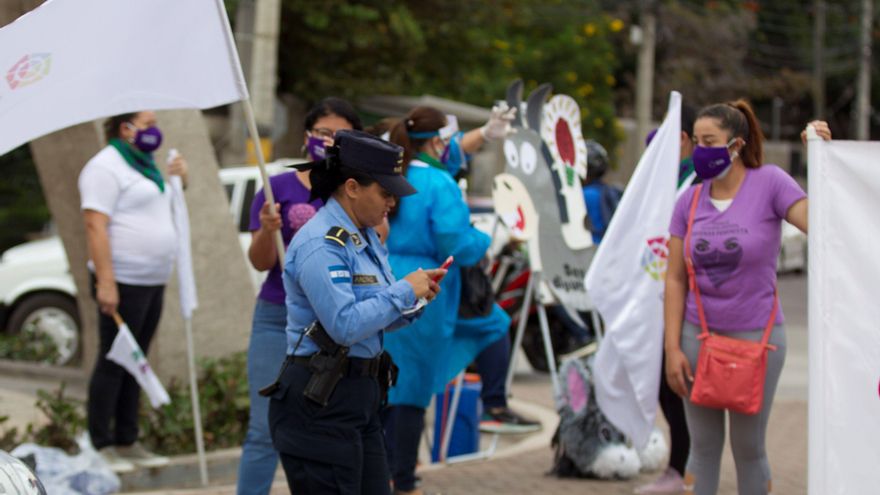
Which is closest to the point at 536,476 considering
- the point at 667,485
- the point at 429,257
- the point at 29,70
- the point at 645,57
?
the point at 667,485

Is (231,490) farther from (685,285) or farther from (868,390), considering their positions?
(868,390)

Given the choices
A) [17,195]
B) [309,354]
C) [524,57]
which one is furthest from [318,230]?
[524,57]

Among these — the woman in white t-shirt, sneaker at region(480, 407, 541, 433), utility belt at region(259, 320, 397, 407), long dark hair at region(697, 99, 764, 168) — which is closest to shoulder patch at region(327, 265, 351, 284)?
utility belt at region(259, 320, 397, 407)

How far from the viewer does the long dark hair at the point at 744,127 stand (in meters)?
5.43

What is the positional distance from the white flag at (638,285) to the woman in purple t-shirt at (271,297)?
5.14ft

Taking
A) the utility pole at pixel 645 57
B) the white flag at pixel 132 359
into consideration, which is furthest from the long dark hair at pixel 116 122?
the utility pole at pixel 645 57

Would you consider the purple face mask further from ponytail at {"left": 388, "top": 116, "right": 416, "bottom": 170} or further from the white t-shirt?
the white t-shirt

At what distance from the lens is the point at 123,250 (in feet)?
22.9

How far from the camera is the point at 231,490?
7.01 meters

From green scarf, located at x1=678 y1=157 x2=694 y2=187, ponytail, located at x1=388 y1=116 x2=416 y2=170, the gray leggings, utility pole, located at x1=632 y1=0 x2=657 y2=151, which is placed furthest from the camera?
utility pole, located at x1=632 y1=0 x2=657 y2=151

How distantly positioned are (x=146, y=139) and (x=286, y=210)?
64.4 inches

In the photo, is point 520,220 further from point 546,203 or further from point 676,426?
point 676,426

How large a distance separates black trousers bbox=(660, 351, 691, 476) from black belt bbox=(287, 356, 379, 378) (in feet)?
9.43

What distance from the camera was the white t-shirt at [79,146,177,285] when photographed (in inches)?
271
